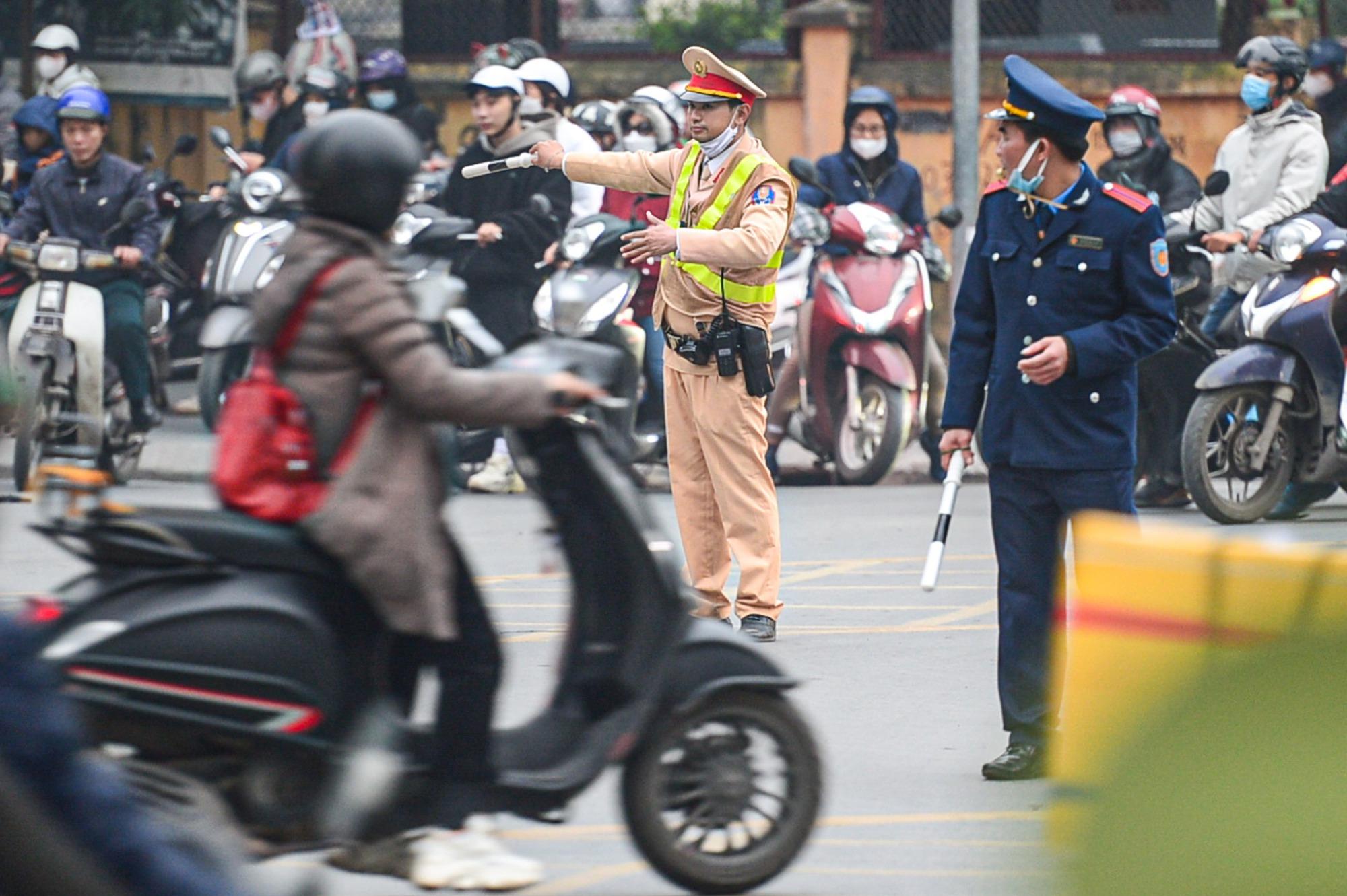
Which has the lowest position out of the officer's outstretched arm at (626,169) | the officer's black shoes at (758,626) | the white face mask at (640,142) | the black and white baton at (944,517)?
the officer's black shoes at (758,626)

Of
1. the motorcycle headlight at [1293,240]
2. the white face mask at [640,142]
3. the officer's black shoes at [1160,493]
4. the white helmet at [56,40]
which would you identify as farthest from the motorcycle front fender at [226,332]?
the motorcycle headlight at [1293,240]

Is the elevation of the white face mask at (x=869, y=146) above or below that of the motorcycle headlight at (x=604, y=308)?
above

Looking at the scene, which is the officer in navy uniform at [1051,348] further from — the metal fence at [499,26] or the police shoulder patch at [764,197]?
the metal fence at [499,26]

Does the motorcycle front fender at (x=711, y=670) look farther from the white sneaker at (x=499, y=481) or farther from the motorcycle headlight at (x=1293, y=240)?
the white sneaker at (x=499, y=481)

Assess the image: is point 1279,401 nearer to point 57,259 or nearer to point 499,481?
point 499,481

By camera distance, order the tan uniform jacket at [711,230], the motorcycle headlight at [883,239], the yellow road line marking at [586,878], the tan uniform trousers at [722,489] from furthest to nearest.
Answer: the motorcycle headlight at [883,239], the tan uniform trousers at [722,489], the tan uniform jacket at [711,230], the yellow road line marking at [586,878]

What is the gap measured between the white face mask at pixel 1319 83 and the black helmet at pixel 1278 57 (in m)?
2.42

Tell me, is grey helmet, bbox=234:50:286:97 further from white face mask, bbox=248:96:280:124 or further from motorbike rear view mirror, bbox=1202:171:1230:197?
motorbike rear view mirror, bbox=1202:171:1230:197

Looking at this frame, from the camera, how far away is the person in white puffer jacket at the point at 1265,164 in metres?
11.8

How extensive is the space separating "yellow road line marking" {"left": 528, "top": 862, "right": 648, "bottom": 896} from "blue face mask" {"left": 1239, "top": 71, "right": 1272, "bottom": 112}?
798cm

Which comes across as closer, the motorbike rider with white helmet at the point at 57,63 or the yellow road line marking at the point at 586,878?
the yellow road line marking at the point at 586,878

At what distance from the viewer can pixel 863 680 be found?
24.2ft

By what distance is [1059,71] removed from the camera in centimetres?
1858

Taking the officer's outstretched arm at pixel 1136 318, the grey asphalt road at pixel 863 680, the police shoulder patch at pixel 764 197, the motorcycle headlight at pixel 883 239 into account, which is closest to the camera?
the grey asphalt road at pixel 863 680
